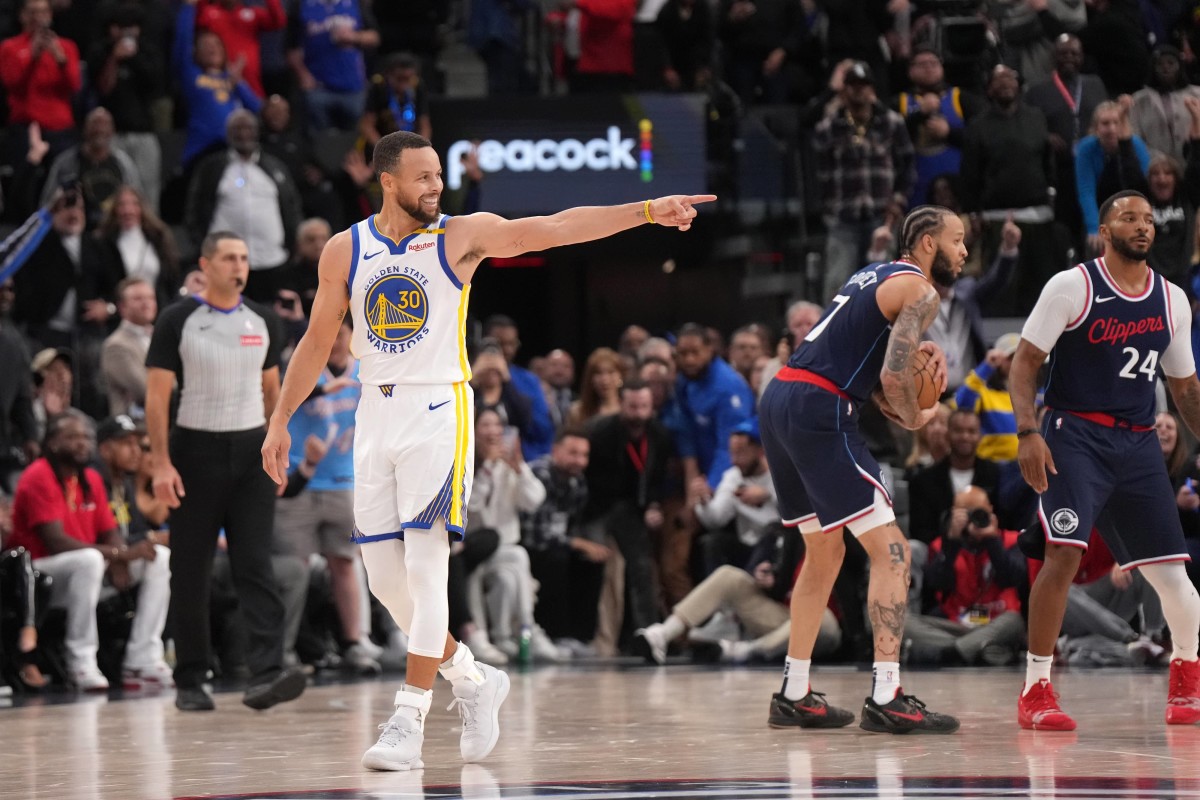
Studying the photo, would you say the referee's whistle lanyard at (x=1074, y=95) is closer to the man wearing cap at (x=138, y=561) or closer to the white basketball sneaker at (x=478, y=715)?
the man wearing cap at (x=138, y=561)

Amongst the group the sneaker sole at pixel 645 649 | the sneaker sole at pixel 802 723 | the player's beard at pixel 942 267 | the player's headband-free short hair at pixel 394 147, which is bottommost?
the sneaker sole at pixel 645 649

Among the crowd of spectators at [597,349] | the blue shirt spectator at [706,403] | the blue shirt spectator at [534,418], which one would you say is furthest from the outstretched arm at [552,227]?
the blue shirt spectator at [534,418]

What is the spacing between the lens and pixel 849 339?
24.5 ft

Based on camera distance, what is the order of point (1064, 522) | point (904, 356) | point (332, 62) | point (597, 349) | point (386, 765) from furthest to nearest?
1. point (332, 62)
2. point (597, 349)
3. point (1064, 522)
4. point (904, 356)
5. point (386, 765)

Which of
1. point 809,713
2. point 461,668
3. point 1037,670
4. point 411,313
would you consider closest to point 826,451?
point 809,713

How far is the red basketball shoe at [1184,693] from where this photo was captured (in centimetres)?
747

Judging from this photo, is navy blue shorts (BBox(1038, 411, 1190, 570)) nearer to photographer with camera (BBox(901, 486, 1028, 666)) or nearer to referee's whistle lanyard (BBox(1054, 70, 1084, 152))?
photographer with camera (BBox(901, 486, 1028, 666))

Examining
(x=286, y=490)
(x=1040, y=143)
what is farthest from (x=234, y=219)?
(x=1040, y=143)

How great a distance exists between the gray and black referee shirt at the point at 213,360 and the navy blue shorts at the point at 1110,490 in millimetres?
3854

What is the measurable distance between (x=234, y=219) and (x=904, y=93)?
571 cm

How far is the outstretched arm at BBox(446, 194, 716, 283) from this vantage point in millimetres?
6238

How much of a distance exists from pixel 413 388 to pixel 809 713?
2.28 m

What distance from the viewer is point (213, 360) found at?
29.1ft

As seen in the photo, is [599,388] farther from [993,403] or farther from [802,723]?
[802,723]
